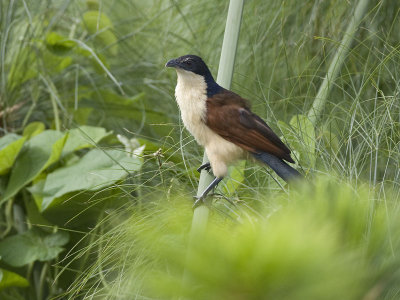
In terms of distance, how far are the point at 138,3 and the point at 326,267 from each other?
156cm

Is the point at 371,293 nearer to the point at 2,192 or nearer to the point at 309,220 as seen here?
the point at 309,220

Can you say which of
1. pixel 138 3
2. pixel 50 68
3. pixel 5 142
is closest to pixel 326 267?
pixel 5 142

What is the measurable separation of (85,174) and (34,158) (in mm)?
152

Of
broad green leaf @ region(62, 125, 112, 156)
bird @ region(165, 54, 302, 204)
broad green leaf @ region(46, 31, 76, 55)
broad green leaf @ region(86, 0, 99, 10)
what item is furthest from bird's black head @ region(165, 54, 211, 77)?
broad green leaf @ region(86, 0, 99, 10)

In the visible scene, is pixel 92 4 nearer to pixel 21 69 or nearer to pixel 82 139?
pixel 21 69

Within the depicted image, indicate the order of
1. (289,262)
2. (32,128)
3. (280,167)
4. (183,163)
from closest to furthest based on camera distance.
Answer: (289,262) < (280,167) < (183,163) < (32,128)

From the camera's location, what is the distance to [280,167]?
2.60 feet

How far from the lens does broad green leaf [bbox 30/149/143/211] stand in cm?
106

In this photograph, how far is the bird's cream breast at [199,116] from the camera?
2.81 feet

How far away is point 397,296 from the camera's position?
1.70 ft

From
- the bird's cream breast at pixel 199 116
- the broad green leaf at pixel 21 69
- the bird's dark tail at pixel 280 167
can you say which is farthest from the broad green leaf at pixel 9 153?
the bird's dark tail at pixel 280 167

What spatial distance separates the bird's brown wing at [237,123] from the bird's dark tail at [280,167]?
1 cm

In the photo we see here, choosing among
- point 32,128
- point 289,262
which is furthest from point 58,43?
point 289,262

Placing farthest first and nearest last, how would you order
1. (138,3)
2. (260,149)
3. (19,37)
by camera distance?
(138,3) → (19,37) → (260,149)
